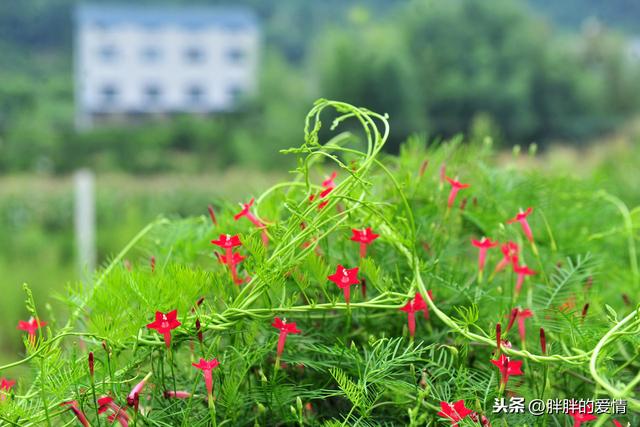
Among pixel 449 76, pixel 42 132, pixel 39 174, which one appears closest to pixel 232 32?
pixel 449 76

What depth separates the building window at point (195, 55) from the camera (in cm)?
2253

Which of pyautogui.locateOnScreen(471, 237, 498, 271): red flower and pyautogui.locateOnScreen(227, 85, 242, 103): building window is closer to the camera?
pyautogui.locateOnScreen(471, 237, 498, 271): red flower

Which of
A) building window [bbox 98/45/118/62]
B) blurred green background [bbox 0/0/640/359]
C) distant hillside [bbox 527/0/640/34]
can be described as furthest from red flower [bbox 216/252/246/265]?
building window [bbox 98/45/118/62]

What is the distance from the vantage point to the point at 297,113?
1802 centimetres

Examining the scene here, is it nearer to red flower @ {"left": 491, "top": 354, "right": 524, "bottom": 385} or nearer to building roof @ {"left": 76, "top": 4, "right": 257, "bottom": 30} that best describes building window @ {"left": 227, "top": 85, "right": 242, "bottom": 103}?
building roof @ {"left": 76, "top": 4, "right": 257, "bottom": 30}

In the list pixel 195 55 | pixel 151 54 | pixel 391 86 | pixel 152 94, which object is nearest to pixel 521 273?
pixel 391 86

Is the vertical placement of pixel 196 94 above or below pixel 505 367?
below

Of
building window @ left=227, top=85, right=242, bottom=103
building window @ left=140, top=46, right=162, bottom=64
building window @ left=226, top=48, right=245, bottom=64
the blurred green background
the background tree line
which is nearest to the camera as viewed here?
the blurred green background

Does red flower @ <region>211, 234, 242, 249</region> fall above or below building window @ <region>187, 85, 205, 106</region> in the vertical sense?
above

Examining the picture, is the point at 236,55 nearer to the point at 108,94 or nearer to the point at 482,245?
the point at 108,94

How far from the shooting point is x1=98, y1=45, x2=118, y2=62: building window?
68.9 feet

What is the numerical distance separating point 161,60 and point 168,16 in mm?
1420

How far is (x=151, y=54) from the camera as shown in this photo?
21938mm

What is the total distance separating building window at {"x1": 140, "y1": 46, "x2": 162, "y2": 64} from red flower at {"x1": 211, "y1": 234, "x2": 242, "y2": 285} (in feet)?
73.2
